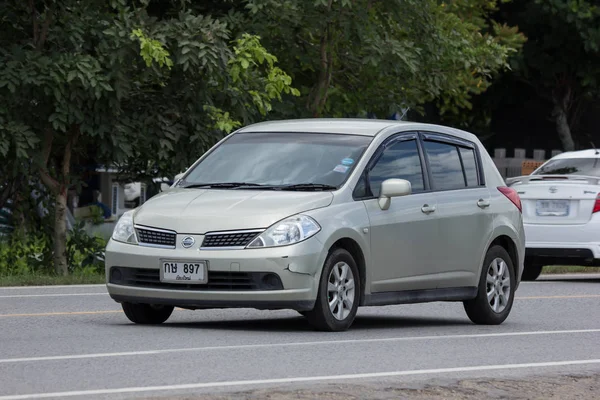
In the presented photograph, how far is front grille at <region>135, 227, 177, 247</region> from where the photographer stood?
1131 centimetres

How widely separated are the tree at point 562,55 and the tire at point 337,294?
24.8 meters

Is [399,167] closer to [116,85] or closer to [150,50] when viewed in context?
[150,50]

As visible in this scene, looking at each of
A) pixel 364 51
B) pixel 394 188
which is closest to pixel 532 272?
pixel 364 51

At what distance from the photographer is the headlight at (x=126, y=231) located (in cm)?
1156

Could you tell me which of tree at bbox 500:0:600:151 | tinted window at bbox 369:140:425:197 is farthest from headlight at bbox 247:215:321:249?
tree at bbox 500:0:600:151

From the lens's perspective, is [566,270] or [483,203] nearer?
[483,203]

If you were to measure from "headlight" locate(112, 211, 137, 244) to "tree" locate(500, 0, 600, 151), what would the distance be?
25072 mm

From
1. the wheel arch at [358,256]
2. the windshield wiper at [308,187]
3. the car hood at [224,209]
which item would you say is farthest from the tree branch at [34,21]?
the wheel arch at [358,256]

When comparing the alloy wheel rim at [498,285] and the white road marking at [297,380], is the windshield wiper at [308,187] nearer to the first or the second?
the alloy wheel rim at [498,285]

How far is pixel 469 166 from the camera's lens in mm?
13742

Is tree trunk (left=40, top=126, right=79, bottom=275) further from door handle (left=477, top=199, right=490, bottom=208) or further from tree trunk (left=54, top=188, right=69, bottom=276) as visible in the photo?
door handle (left=477, top=199, right=490, bottom=208)

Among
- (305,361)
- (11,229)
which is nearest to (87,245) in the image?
(11,229)

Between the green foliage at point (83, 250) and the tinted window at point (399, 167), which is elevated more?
the tinted window at point (399, 167)

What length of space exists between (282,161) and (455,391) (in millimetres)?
4061
